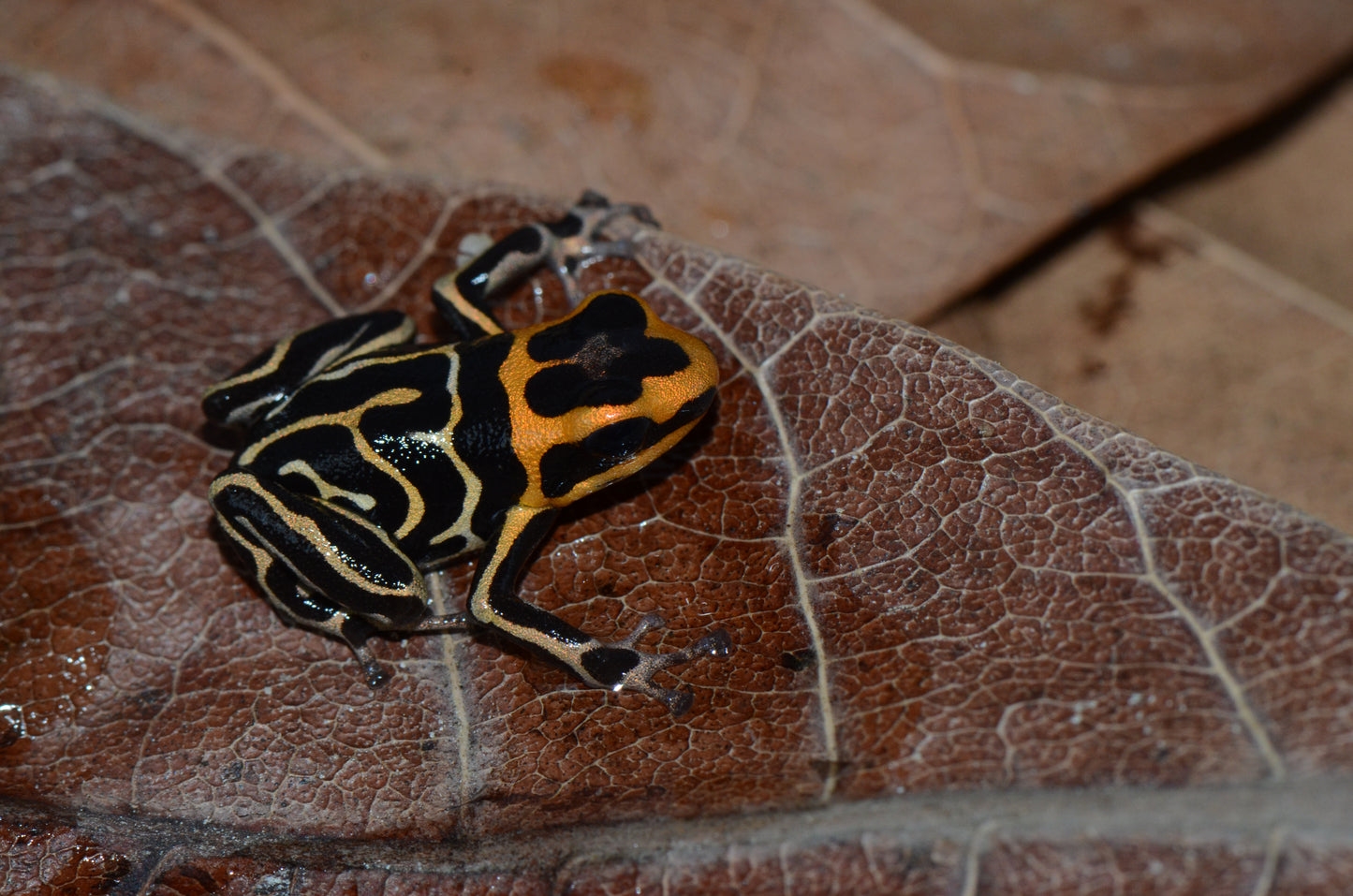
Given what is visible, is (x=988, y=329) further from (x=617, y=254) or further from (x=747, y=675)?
(x=747, y=675)

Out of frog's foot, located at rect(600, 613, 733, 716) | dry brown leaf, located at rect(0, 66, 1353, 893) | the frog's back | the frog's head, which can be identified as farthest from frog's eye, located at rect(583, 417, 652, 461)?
frog's foot, located at rect(600, 613, 733, 716)

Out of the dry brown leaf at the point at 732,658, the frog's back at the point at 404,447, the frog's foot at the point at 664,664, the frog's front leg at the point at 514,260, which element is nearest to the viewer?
the dry brown leaf at the point at 732,658

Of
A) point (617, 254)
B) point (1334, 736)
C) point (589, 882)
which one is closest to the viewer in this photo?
point (1334, 736)

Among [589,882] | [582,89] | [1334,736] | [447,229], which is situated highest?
[582,89]

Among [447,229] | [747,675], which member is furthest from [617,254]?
[747,675]

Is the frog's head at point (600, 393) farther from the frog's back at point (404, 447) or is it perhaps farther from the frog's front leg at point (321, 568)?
the frog's front leg at point (321, 568)

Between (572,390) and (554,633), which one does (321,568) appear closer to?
(554,633)

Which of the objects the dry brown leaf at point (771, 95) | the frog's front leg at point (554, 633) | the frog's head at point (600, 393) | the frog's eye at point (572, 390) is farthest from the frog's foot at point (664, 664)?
the dry brown leaf at point (771, 95)
